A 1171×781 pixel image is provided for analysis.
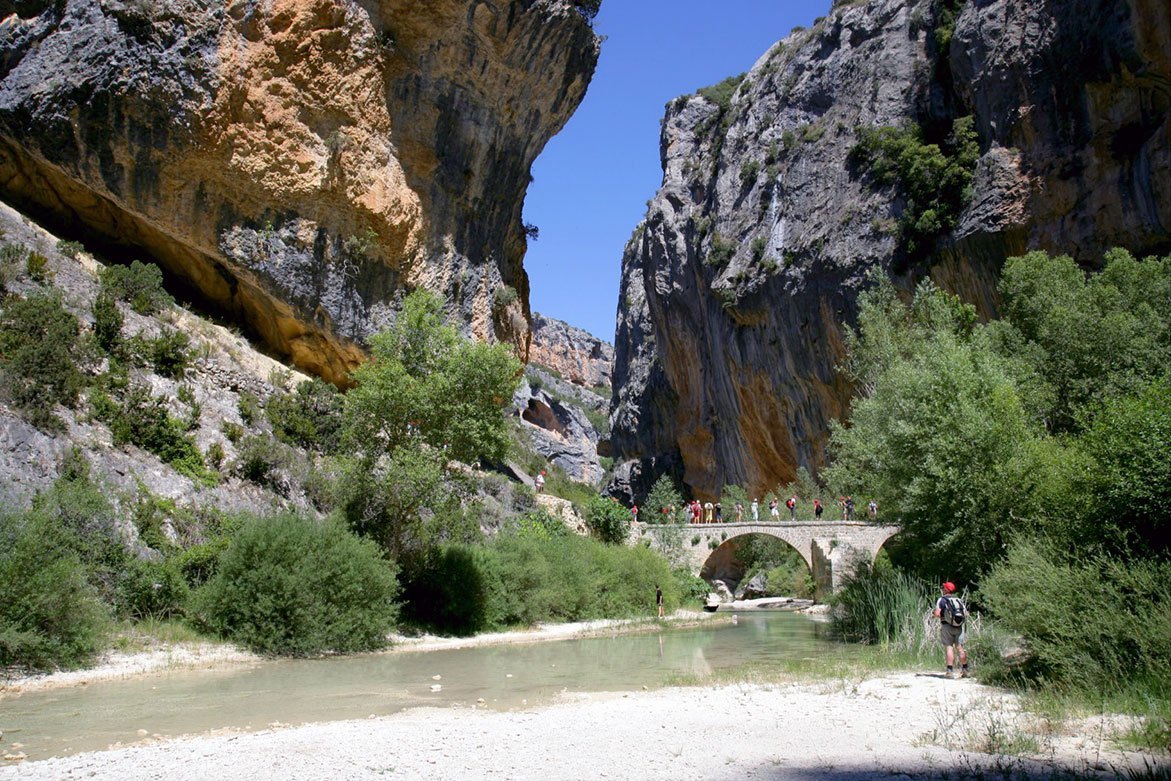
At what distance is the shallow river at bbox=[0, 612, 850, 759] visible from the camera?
8.37 m

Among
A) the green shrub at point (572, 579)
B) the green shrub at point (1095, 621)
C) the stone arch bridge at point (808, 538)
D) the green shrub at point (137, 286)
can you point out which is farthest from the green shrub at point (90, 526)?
the stone arch bridge at point (808, 538)

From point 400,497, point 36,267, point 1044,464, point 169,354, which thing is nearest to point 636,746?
point 1044,464

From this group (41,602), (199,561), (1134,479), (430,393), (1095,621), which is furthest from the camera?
(430,393)

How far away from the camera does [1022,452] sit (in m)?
15.3

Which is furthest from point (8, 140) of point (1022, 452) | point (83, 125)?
point (1022, 452)

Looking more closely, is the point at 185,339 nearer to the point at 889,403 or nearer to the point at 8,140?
the point at 8,140

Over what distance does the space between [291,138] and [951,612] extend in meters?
21.7

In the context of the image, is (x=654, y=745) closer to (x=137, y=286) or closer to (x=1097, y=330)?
(x=137, y=286)

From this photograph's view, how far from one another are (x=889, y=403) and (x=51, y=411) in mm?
19501

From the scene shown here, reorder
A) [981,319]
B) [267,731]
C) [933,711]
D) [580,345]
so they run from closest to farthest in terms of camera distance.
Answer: [267,731] < [933,711] < [981,319] < [580,345]

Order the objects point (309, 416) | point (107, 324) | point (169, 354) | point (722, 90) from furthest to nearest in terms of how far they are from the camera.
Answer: point (722, 90) < point (309, 416) < point (169, 354) < point (107, 324)

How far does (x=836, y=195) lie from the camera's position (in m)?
42.6

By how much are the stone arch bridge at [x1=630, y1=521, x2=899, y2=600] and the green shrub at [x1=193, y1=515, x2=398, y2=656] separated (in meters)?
18.0

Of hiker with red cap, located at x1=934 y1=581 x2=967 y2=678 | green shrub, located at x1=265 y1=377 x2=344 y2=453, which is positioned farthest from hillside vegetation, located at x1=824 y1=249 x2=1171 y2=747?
green shrub, located at x1=265 y1=377 x2=344 y2=453
